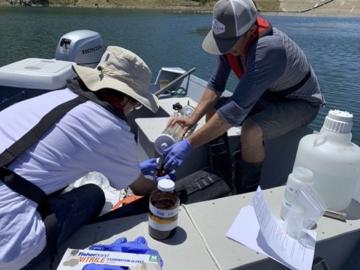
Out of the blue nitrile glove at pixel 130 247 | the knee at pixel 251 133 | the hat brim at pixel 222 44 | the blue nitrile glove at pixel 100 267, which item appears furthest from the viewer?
the knee at pixel 251 133

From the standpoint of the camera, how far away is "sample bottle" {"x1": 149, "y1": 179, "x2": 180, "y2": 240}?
1365mm

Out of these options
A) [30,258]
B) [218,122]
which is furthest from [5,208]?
[218,122]

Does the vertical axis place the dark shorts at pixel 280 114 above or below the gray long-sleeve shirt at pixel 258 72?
below

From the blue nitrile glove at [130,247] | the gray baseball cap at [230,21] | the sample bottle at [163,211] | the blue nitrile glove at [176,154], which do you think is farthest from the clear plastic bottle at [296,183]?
the gray baseball cap at [230,21]

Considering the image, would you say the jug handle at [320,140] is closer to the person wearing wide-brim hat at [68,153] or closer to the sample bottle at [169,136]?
the person wearing wide-brim hat at [68,153]

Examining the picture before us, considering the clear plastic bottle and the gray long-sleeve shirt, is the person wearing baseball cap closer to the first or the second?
the gray long-sleeve shirt

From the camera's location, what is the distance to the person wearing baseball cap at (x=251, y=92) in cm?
202

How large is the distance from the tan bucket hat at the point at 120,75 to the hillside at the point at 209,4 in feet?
162

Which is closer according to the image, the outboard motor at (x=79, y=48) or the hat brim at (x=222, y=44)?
the hat brim at (x=222, y=44)

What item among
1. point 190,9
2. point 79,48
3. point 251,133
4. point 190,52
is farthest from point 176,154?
point 190,9

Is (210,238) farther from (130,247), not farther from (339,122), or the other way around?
(339,122)

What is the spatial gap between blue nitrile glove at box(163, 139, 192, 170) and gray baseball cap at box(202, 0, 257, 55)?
0.62 metres

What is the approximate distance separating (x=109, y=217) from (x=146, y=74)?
2.33ft

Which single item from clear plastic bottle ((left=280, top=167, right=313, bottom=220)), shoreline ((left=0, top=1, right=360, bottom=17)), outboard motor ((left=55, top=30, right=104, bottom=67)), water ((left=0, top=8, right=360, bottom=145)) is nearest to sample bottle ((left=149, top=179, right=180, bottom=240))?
clear plastic bottle ((left=280, top=167, right=313, bottom=220))
